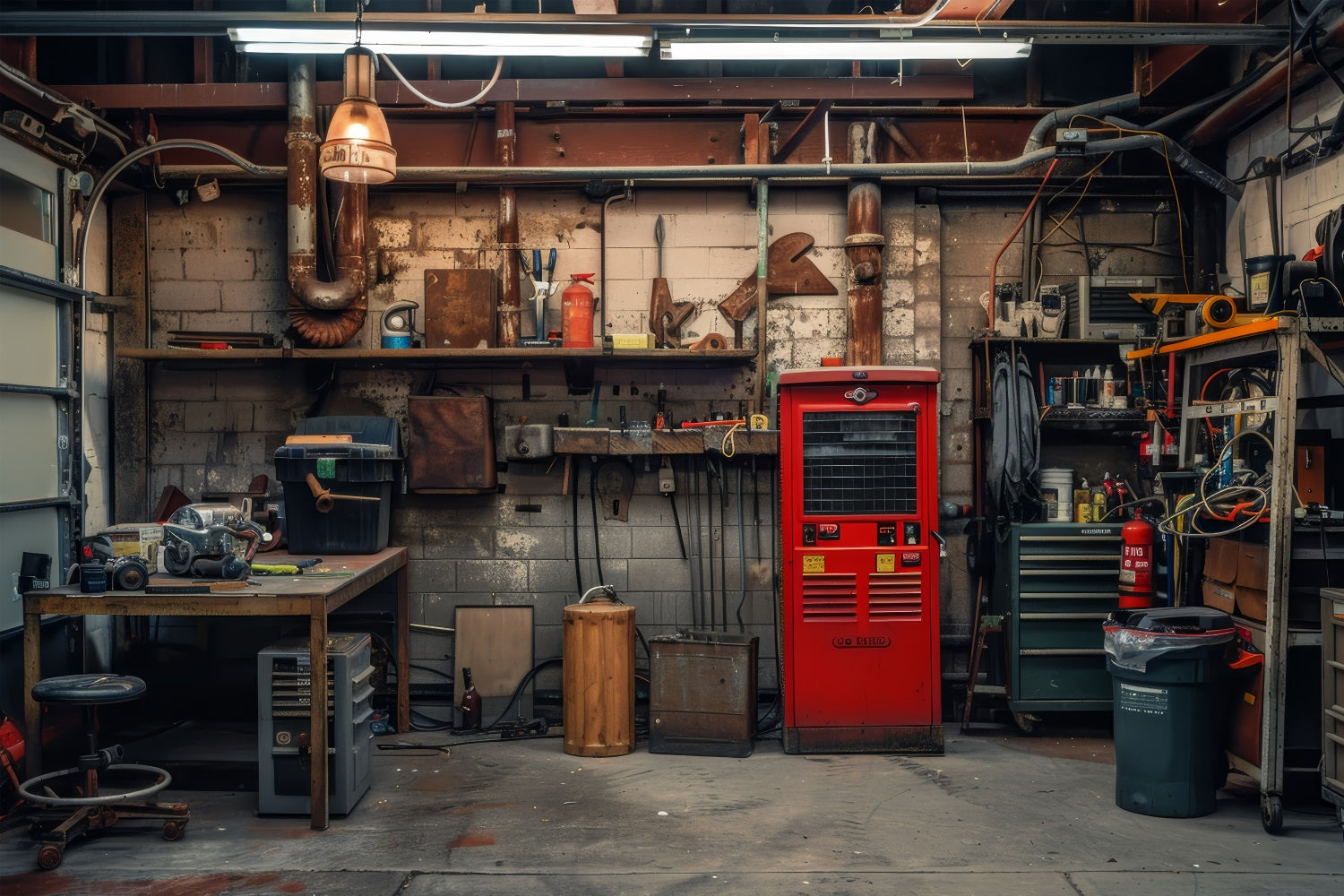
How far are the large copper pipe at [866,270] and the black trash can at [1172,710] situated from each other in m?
1.97

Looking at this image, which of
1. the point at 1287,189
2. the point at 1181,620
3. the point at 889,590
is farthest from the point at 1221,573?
the point at 1287,189

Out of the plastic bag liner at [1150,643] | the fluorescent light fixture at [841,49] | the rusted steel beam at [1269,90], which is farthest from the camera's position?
the fluorescent light fixture at [841,49]

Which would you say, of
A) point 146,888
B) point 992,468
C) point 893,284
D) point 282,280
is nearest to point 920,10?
point 893,284

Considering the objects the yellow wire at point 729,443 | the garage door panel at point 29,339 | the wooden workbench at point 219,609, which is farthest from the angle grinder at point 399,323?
the yellow wire at point 729,443

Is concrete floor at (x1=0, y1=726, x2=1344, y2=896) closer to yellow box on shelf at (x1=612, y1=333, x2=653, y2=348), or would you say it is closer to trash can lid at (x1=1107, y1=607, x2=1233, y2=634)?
trash can lid at (x1=1107, y1=607, x2=1233, y2=634)

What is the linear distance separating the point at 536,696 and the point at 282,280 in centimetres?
266

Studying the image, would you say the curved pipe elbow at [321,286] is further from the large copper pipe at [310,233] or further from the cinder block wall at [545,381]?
the cinder block wall at [545,381]

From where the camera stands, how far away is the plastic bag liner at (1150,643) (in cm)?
372

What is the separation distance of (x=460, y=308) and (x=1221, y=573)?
381 centimetres

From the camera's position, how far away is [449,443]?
5027 mm

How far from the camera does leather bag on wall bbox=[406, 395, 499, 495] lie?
5016 millimetres

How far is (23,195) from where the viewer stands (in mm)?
4359

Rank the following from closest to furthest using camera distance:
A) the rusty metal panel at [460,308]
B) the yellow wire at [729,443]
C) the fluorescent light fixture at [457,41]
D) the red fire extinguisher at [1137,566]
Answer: the fluorescent light fixture at [457,41], the red fire extinguisher at [1137,566], the yellow wire at [729,443], the rusty metal panel at [460,308]

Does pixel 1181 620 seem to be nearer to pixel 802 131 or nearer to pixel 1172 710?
pixel 1172 710
